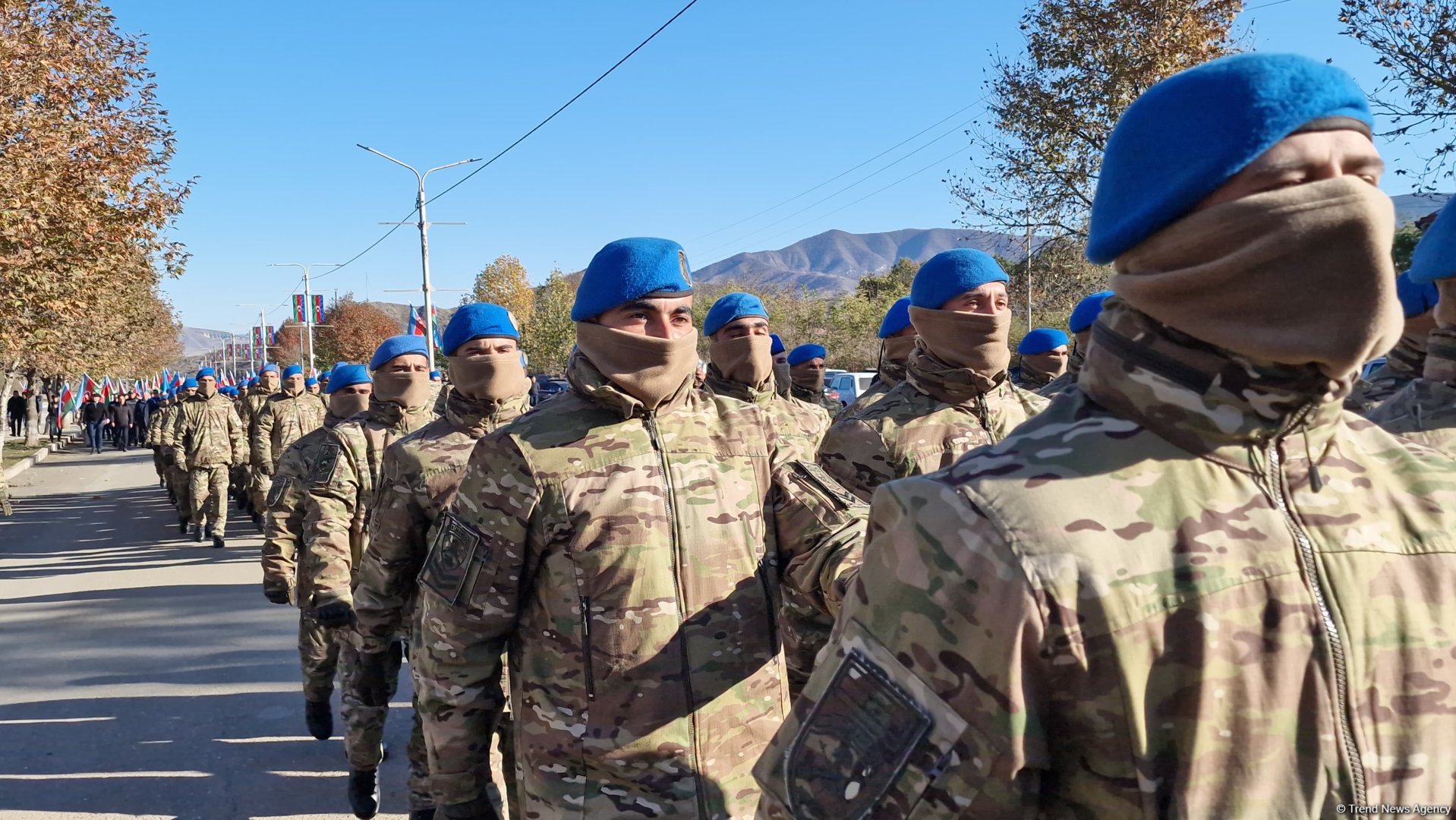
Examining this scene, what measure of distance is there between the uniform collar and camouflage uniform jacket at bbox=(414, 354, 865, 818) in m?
1.27

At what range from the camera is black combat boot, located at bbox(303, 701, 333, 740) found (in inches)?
225

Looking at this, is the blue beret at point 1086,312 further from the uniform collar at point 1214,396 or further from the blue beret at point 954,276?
the uniform collar at point 1214,396

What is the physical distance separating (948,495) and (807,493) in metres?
1.48

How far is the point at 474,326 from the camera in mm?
4648

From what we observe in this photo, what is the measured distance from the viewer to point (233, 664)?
7293 mm

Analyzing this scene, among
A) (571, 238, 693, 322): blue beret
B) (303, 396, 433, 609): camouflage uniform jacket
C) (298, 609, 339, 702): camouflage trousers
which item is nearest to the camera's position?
(571, 238, 693, 322): blue beret

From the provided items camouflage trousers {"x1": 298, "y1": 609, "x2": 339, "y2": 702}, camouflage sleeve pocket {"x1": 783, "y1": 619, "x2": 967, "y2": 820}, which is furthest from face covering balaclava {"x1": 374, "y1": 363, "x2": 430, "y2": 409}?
camouflage sleeve pocket {"x1": 783, "y1": 619, "x2": 967, "y2": 820}

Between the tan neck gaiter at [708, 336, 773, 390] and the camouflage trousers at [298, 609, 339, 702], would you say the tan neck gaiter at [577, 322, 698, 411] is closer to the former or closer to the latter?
the camouflage trousers at [298, 609, 339, 702]

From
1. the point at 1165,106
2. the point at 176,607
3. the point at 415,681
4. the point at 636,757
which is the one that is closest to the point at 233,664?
the point at 176,607

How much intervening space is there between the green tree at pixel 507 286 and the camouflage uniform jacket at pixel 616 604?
168ft

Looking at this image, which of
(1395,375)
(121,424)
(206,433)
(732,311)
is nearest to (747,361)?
(732,311)

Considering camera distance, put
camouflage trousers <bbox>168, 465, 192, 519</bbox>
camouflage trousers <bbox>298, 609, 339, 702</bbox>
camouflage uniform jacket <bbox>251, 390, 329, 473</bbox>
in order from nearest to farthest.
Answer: camouflage trousers <bbox>298, 609, 339, 702</bbox>
camouflage uniform jacket <bbox>251, 390, 329, 473</bbox>
camouflage trousers <bbox>168, 465, 192, 519</bbox>

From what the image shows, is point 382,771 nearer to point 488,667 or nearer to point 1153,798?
point 488,667

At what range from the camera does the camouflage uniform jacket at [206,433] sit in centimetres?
1313
